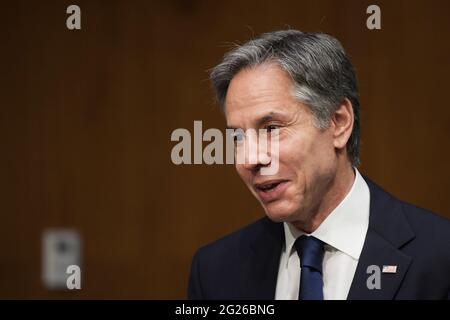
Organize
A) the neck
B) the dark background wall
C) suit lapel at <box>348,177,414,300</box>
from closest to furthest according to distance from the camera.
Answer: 1. suit lapel at <box>348,177,414,300</box>
2. the neck
3. the dark background wall

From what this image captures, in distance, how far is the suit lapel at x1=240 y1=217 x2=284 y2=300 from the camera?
4.84 ft

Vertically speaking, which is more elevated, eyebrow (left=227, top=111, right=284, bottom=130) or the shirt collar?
eyebrow (left=227, top=111, right=284, bottom=130)

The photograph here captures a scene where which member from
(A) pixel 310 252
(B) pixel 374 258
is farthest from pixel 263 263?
(B) pixel 374 258

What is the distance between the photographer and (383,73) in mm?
1964

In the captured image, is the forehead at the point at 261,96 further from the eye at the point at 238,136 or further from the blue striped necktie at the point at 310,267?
the blue striped necktie at the point at 310,267

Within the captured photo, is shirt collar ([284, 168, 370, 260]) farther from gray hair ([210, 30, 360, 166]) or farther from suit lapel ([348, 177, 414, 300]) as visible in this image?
gray hair ([210, 30, 360, 166])

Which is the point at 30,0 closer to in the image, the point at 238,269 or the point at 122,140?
the point at 122,140

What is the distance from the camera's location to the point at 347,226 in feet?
4.75

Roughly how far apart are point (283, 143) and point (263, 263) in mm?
270

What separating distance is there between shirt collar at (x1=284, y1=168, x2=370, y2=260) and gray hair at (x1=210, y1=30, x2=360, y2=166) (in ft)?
0.55

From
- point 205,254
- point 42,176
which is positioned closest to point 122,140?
point 42,176

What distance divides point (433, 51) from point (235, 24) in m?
0.55

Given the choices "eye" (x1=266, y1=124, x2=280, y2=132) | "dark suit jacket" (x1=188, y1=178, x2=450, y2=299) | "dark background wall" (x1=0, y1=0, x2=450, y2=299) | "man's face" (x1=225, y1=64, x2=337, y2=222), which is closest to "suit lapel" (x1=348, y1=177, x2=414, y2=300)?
"dark suit jacket" (x1=188, y1=178, x2=450, y2=299)

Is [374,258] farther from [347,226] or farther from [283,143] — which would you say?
[283,143]
